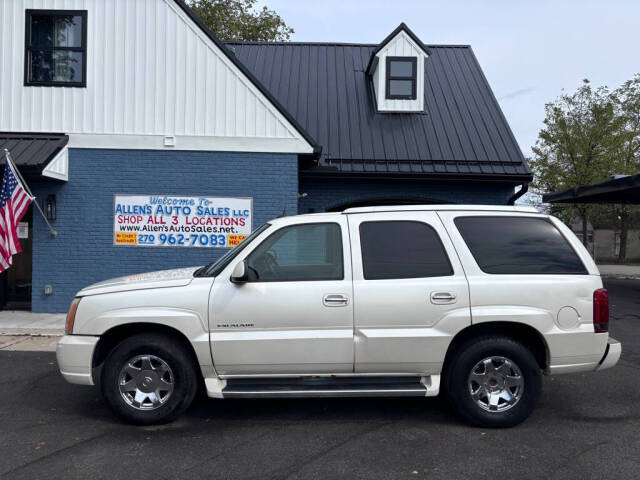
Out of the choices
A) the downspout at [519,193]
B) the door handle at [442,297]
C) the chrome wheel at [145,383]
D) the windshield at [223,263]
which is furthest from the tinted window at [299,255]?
the downspout at [519,193]

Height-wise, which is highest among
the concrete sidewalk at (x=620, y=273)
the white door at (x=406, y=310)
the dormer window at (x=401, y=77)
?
the dormer window at (x=401, y=77)

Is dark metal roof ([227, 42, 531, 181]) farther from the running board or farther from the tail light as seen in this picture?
the running board

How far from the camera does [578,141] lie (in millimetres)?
25438

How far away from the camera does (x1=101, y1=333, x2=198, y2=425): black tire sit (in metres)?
4.88

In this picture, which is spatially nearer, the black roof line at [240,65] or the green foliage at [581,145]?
the black roof line at [240,65]

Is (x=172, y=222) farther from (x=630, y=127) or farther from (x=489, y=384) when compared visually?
(x=630, y=127)

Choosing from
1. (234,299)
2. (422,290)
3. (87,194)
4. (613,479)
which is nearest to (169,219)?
(87,194)

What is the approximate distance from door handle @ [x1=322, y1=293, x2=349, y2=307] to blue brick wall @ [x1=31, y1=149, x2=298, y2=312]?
6.22m

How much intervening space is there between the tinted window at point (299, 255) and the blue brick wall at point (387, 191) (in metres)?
7.33

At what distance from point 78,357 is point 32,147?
668 cm

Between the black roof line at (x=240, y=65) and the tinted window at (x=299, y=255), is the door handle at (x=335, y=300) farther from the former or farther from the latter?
the black roof line at (x=240, y=65)

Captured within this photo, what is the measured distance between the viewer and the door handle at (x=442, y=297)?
4895mm

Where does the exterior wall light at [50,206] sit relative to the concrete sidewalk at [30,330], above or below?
above

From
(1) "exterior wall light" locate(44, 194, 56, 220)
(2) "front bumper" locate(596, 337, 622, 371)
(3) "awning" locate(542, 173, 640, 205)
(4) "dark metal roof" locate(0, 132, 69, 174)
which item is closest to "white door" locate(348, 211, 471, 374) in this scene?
(2) "front bumper" locate(596, 337, 622, 371)
